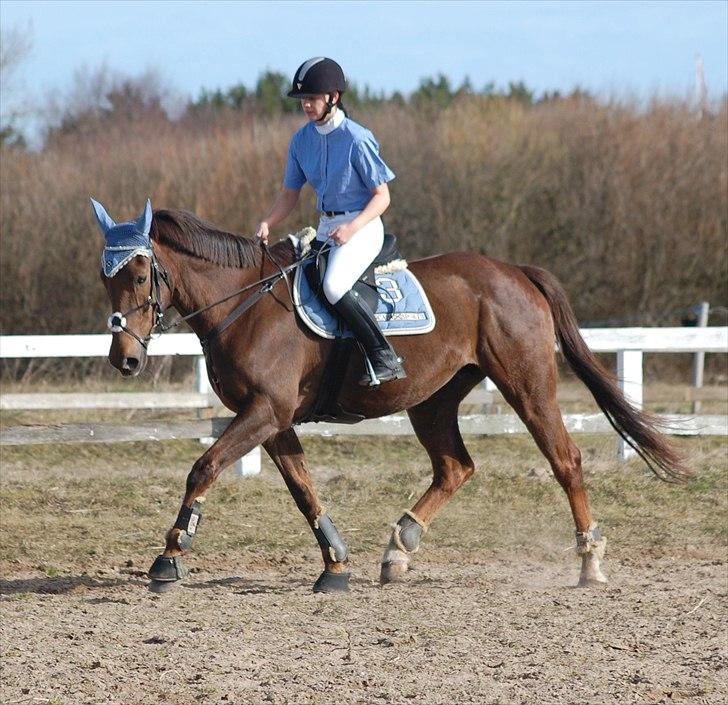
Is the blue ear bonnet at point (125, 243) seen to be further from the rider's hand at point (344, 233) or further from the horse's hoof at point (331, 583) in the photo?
the horse's hoof at point (331, 583)

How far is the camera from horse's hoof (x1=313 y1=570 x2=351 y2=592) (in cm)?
644

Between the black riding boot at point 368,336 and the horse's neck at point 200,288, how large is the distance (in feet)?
1.86

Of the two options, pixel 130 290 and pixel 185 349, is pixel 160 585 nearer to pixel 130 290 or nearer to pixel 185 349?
pixel 130 290

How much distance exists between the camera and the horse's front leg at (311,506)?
6473mm

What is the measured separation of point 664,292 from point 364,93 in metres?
11.7

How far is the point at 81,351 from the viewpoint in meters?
→ 10.5

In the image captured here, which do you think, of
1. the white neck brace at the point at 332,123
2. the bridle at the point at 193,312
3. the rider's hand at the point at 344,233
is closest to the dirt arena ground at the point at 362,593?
the bridle at the point at 193,312

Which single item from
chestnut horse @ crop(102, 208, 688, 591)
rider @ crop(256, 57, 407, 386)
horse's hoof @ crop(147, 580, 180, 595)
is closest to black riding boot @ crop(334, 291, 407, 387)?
rider @ crop(256, 57, 407, 386)

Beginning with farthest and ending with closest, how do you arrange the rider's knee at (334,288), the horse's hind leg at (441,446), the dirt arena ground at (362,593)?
1. the horse's hind leg at (441,446)
2. the rider's knee at (334,288)
3. the dirt arena ground at (362,593)

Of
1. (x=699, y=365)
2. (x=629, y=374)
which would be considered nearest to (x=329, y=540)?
(x=629, y=374)

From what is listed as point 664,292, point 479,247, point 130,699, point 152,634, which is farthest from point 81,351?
point 664,292

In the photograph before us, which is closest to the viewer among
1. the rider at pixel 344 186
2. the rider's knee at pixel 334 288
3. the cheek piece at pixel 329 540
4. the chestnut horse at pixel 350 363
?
the chestnut horse at pixel 350 363

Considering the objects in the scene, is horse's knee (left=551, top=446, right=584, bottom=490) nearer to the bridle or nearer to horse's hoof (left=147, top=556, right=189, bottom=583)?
the bridle

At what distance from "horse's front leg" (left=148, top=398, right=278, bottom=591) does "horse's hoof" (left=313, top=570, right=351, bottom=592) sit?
79 centimetres
